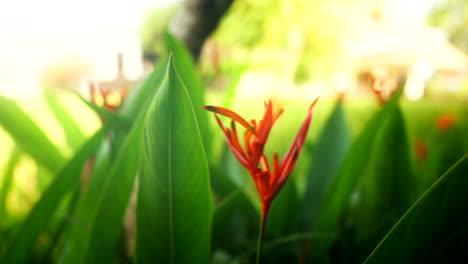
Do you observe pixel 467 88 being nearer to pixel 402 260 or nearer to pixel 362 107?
pixel 362 107

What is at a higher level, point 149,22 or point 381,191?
point 149,22

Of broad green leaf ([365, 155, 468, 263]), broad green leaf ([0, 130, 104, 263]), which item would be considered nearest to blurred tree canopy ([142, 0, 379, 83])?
broad green leaf ([0, 130, 104, 263])

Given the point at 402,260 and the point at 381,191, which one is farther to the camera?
the point at 381,191

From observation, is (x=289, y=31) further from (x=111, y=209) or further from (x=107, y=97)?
(x=111, y=209)

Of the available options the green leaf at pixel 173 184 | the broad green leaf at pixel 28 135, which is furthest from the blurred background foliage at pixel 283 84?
the green leaf at pixel 173 184

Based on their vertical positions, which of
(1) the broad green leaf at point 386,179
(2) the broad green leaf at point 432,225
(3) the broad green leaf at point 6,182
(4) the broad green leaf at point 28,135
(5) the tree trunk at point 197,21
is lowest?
(1) the broad green leaf at point 386,179

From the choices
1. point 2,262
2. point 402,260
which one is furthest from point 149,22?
point 402,260

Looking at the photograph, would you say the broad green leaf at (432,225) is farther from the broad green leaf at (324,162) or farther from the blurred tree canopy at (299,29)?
the blurred tree canopy at (299,29)
